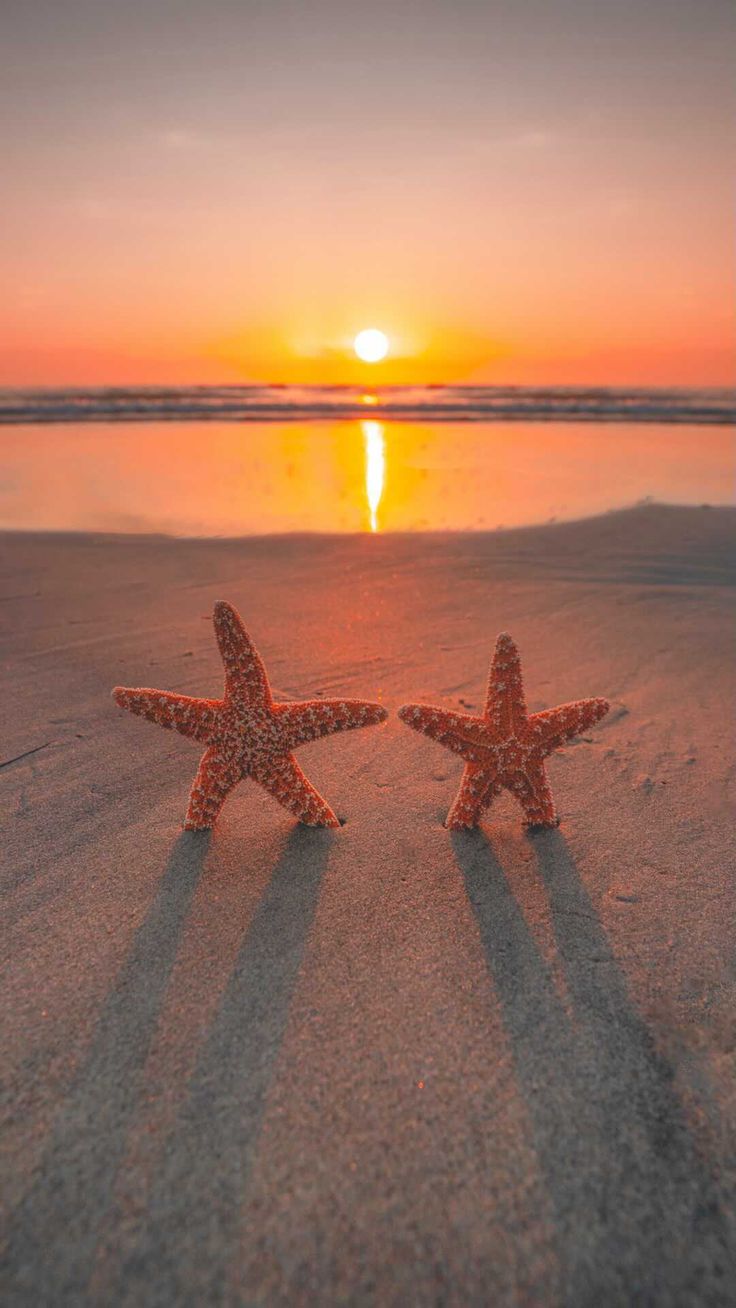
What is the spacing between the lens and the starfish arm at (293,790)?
272cm

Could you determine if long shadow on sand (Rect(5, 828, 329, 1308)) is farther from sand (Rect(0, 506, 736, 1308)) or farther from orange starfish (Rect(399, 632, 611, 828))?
orange starfish (Rect(399, 632, 611, 828))

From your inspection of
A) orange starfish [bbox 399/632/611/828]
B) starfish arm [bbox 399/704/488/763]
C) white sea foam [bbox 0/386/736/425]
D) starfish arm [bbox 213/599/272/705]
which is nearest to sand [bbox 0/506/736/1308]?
orange starfish [bbox 399/632/611/828]

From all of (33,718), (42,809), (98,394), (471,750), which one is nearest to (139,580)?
(33,718)

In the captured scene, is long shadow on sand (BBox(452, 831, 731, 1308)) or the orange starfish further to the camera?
the orange starfish

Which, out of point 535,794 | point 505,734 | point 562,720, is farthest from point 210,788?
point 562,720

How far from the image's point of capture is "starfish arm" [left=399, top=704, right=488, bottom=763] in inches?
103

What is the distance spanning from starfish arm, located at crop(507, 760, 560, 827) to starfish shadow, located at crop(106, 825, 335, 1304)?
91cm

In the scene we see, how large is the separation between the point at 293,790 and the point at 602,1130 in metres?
1.47

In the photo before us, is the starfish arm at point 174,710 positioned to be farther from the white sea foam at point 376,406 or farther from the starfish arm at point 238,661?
the white sea foam at point 376,406

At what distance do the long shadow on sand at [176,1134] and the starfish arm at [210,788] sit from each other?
1.46 feet

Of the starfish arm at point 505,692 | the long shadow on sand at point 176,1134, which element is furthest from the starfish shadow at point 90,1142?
the starfish arm at point 505,692

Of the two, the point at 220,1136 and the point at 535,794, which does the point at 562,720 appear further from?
the point at 220,1136

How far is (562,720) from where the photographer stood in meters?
2.73

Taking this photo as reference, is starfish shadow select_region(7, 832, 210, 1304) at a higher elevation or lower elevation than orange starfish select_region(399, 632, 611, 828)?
lower
